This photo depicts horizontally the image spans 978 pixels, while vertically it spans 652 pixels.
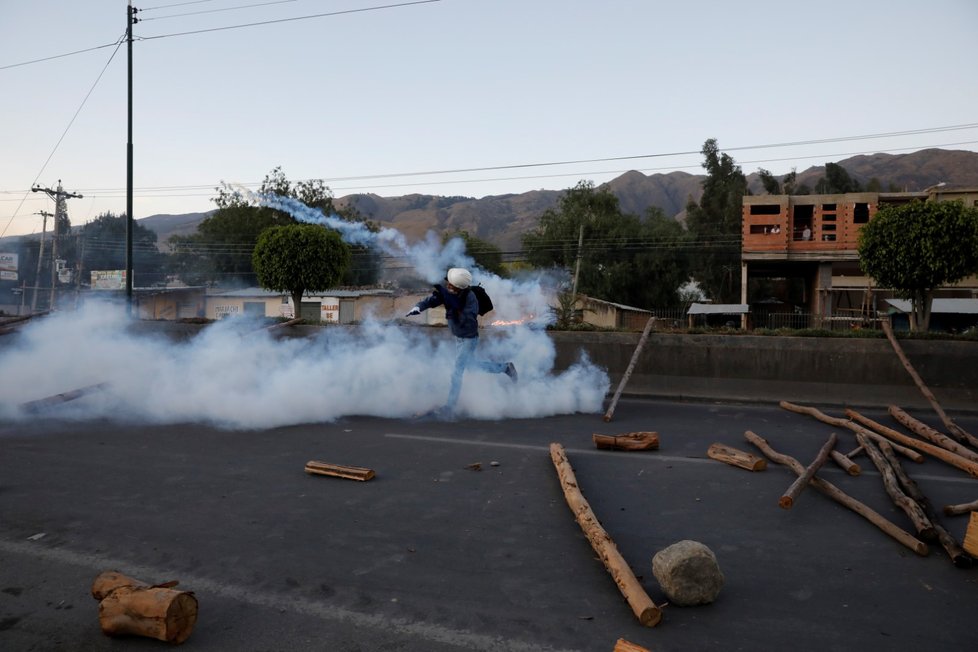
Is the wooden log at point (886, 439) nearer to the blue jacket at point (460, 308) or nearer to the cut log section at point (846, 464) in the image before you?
the cut log section at point (846, 464)

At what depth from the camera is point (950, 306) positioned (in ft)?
94.4

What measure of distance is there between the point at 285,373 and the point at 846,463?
798 cm

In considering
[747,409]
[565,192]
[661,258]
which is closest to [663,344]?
[747,409]

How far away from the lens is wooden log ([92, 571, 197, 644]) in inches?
132

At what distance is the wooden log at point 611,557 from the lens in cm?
361

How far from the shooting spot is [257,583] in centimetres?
412

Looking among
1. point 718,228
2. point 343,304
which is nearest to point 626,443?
point 343,304

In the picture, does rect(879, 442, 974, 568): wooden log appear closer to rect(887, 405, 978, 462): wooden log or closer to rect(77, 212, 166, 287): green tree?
rect(887, 405, 978, 462): wooden log

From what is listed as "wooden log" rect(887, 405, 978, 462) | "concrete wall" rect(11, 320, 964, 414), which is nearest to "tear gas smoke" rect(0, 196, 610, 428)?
"concrete wall" rect(11, 320, 964, 414)

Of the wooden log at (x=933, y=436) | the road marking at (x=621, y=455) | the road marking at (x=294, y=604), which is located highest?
the wooden log at (x=933, y=436)

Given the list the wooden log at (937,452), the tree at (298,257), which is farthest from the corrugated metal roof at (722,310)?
the wooden log at (937,452)

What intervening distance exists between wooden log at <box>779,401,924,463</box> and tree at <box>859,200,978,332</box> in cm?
454

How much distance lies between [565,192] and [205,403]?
177 feet

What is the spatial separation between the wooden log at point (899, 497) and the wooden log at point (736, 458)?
3.69 feet
